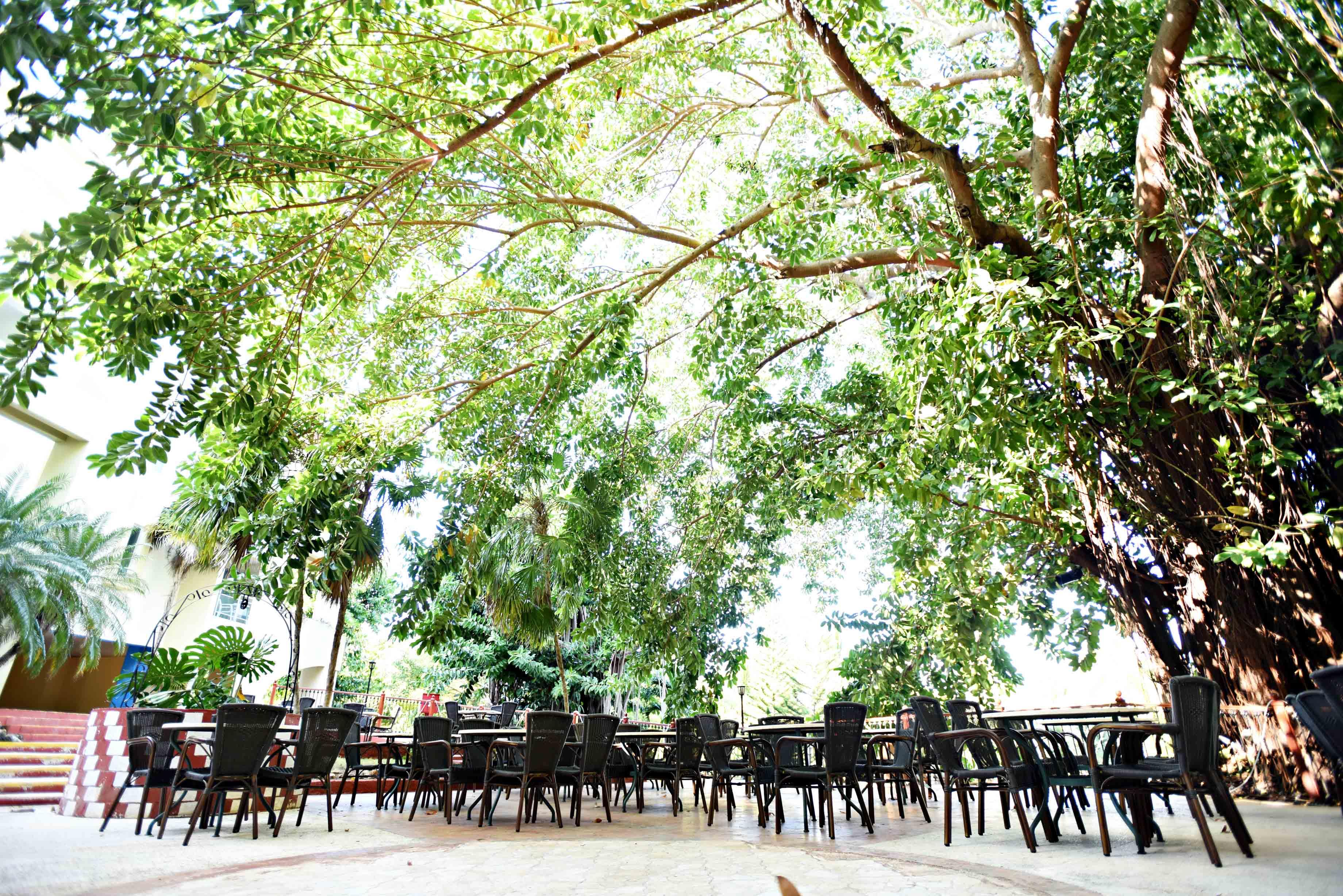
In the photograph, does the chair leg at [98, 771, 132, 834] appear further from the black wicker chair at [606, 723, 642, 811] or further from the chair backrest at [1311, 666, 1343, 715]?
the chair backrest at [1311, 666, 1343, 715]

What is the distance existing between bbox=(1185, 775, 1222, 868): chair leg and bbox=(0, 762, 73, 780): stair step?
1182cm

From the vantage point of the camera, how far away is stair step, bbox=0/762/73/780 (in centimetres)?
912

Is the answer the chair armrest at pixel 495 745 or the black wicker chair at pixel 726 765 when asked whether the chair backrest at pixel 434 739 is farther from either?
the black wicker chair at pixel 726 765

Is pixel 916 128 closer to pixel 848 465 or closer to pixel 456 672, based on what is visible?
pixel 848 465

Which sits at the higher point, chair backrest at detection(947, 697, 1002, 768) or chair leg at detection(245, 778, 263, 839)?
chair backrest at detection(947, 697, 1002, 768)

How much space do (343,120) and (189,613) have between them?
61.9ft

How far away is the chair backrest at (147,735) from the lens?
566 centimetres

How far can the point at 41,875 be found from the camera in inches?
138

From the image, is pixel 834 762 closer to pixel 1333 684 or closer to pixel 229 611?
pixel 1333 684

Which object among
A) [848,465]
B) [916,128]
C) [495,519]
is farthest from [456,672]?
[916,128]

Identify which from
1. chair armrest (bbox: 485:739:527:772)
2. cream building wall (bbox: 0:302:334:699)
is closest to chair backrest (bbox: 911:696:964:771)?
chair armrest (bbox: 485:739:527:772)

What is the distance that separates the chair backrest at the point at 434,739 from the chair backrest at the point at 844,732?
3201 mm

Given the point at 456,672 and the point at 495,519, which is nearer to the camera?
the point at 495,519

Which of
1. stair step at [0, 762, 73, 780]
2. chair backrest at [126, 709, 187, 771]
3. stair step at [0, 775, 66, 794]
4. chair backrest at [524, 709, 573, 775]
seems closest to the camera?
chair backrest at [126, 709, 187, 771]
